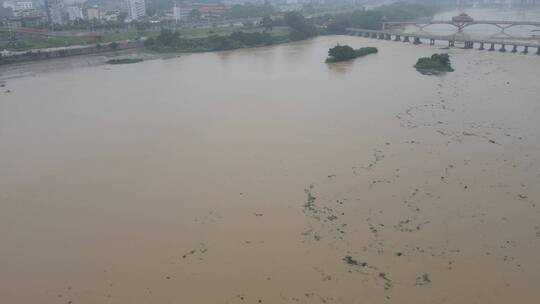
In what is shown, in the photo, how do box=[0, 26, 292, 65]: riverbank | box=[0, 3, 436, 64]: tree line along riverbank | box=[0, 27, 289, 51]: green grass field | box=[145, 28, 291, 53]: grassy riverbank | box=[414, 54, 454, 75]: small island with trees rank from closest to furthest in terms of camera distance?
box=[414, 54, 454, 75]: small island with trees → box=[0, 26, 292, 65]: riverbank → box=[0, 3, 436, 64]: tree line along riverbank → box=[0, 27, 289, 51]: green grass field → box=[145, 28, 291, 53]: grassy riverbank

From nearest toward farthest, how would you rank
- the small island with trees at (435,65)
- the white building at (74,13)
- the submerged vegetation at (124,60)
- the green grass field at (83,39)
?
1. the small island with trees at (435,65)
2. the submerged vegetation at (124,60)
3. the green grass field at (83,39)
4. the white building at (74,13)

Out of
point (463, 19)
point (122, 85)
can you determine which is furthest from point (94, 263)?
point (463, 19)

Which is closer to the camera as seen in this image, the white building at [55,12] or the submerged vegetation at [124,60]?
Answer: the submerged vegetation at [124,60]

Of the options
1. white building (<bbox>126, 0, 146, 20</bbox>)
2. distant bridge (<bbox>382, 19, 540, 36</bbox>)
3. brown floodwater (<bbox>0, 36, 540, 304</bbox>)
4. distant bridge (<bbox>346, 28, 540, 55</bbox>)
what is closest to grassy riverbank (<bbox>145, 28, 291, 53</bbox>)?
distant bridge (<bbox>346, 28, 540, 55</bbox>)

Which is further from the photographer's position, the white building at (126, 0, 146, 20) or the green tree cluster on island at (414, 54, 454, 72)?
the white building at (126, 0, 146, 20)

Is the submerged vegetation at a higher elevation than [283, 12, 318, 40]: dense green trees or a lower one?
lower

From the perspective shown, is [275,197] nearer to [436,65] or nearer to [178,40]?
[436,65]

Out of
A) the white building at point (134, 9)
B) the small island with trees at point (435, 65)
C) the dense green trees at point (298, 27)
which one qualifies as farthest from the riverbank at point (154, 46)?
the white building at point (134, 9)

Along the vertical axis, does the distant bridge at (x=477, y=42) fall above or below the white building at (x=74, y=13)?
below

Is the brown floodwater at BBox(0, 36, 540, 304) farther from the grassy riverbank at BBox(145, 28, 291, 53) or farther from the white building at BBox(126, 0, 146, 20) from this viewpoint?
the white building at BBox(126, 0, 146, 20)

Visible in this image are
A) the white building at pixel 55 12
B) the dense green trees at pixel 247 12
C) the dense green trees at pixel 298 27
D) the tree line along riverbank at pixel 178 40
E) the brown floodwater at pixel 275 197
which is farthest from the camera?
the dense green trees at pixel 247 12

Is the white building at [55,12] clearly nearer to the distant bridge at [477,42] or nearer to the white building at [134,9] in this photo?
the white building at [134,9]
